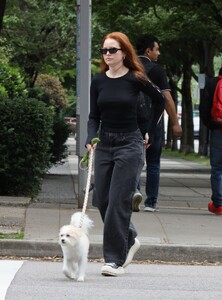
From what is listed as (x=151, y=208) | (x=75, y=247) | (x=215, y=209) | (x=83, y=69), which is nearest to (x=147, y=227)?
(x=151, y=208)

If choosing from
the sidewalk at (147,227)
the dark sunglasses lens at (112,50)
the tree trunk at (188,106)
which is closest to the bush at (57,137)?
the sidewalk at (147,227)

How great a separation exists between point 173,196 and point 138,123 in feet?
24.4

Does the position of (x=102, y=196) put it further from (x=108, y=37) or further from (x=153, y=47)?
(x=153, y=47)

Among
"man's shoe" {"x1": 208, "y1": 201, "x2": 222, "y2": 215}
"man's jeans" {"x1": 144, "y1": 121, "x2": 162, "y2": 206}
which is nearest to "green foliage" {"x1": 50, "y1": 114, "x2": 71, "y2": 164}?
"man's shoe" {"x1": 208, "y1": 201, "x2": 222, "y2": 215}

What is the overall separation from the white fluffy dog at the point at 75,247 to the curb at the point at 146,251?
5.80 ft

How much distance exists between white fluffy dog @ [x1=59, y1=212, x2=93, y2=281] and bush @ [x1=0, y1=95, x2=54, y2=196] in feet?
17.6

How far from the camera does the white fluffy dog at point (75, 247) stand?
7254 mm

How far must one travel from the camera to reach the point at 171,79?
45.9 m

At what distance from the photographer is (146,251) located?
30.8 feet

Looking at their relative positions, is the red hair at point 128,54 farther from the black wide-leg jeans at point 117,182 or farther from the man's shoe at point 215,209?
the man's shoe at point 215,209

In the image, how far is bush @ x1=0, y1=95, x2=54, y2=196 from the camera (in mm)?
12906

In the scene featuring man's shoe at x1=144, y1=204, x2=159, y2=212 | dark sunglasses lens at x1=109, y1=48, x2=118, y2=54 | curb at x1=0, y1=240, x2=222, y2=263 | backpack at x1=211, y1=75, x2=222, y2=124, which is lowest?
curb at x1=0, y1=240, x2=222, y2=263

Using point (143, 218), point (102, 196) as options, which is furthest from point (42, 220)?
point (102, 196)

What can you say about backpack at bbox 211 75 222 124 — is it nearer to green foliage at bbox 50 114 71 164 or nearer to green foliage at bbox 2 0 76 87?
green foliage at bbox 50 114 71 164
